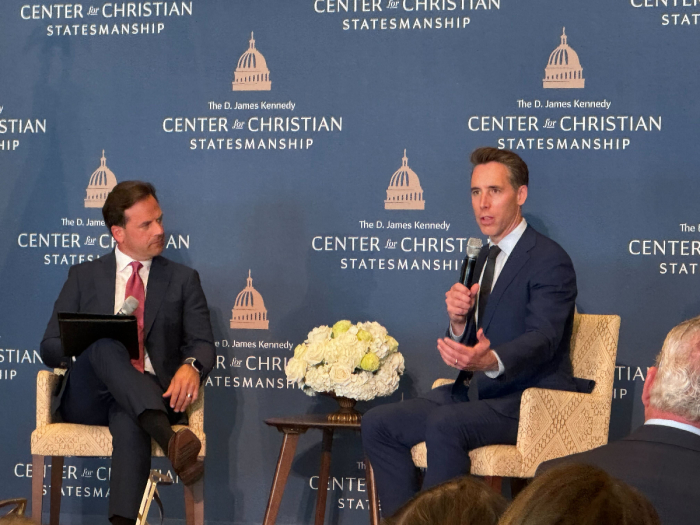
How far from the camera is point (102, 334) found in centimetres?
350

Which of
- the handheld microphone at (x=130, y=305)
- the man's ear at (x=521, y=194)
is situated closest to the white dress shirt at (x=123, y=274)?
the handheld microphone at (x=130, y=305)

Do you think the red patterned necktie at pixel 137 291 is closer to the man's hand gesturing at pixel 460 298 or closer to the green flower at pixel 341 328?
the green flower at pixel 341 328

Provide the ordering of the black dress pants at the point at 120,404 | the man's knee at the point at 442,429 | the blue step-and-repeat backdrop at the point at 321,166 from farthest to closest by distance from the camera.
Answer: the blue step-and-repeat backdrop at the point at 321,166 < the black dress pants at the point at 120,404 < the man's knee at the point at 442,429

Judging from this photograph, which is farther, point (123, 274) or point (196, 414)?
point (123, 274)

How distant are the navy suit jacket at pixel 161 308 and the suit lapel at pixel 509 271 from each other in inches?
47.1

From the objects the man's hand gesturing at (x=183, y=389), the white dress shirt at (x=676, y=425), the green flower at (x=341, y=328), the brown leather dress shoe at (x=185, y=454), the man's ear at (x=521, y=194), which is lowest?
the brown leather dress shoe at (x=185, y=454)

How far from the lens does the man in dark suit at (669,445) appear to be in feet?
5.17

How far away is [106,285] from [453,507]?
3087 millimetres

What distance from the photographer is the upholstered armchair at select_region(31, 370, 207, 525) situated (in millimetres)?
3521

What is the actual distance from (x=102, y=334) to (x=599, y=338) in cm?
190

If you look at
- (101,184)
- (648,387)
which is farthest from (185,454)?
(648,387)

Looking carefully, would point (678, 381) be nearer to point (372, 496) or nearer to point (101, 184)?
point (372, 496)

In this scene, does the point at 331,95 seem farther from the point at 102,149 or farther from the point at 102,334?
the point at 102,334

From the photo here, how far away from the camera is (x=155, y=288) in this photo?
3902 mm
